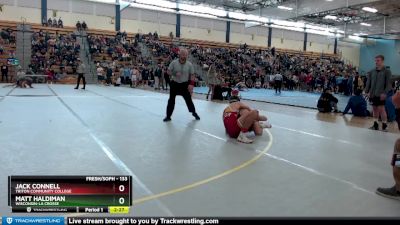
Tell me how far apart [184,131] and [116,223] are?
415 cm

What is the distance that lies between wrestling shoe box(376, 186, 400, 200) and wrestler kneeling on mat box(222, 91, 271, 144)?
2.38 m

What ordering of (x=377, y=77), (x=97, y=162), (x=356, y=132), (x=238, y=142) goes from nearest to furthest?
(x=97, y=162) → (x=238, y=142) → (x=356, y=132) → (x=377, y=77)

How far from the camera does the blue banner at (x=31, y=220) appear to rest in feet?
7.79

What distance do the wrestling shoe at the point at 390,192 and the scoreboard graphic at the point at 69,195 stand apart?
2225 mm

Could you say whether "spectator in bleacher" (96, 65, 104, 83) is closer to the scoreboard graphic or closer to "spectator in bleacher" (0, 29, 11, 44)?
"spectator in bleacher" (0, 29, 11, 44)

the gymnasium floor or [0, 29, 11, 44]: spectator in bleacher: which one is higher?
[0, 29, 11, 44]: spectator in bleacher

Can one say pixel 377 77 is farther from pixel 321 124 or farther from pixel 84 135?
pixel 84 135

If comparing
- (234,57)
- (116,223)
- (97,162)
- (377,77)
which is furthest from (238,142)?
(234,57)

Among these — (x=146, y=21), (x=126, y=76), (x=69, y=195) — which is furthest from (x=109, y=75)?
(x=69, y=195)

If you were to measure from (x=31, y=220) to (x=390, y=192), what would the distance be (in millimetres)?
2902

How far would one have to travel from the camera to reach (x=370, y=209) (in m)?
2.99

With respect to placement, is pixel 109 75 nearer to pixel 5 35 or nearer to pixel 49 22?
pixel 5 35

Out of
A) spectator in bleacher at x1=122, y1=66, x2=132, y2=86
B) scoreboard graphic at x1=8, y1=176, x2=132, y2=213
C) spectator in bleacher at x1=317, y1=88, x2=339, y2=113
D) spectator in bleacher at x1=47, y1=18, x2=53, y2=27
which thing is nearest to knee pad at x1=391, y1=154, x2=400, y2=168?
scoreboard graphic at x1=8, y1=176, x2=132, y2=213

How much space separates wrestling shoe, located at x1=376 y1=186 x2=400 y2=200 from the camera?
10.8ft
